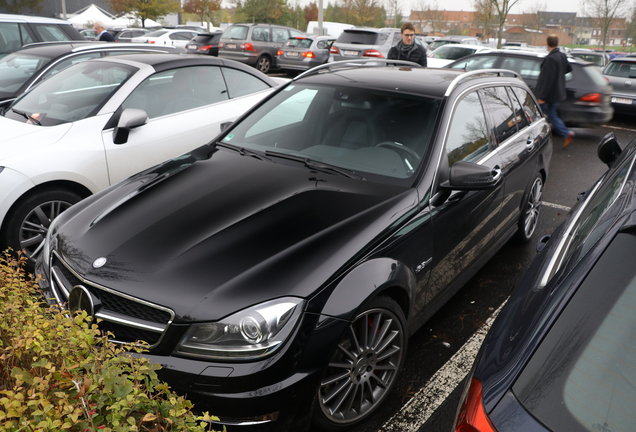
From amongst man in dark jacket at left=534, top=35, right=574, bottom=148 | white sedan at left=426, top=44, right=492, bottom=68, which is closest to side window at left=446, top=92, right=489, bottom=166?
man in dark jacket at left=534, top=35, right=574, bottom=148

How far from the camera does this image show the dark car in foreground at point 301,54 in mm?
17781

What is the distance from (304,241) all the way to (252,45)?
17317 mm

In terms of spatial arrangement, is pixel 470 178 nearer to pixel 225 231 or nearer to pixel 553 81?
pixel 225 231

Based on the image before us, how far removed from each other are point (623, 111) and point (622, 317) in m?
12.6

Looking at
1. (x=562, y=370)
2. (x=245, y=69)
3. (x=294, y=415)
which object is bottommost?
(x=294, y=415)

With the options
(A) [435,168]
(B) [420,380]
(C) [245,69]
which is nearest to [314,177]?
(A) [435,168]

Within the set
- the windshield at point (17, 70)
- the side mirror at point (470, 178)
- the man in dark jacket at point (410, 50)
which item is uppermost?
the man in dark jacket at point (410, 50)

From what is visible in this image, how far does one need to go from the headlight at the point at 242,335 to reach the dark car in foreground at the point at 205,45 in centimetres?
1942

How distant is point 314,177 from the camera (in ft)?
10.3

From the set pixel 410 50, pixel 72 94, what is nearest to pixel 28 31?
pixel 72 94

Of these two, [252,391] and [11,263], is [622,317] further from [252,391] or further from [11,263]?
[11,263]

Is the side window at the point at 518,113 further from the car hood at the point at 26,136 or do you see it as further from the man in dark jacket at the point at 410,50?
the man in dark jacket at the point at 410,50

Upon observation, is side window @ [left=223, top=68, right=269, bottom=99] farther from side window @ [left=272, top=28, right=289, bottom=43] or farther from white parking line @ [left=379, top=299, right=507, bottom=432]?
side window @ [left=272, top=28, right=289, bottom=43]

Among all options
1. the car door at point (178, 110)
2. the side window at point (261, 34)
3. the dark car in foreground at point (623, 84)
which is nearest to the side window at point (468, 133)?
the car door at point (178, 110)
